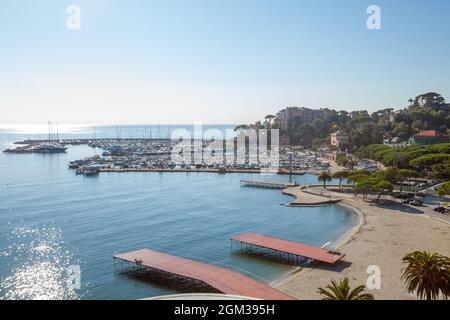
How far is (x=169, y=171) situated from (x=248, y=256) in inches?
2233

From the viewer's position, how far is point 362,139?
104 m

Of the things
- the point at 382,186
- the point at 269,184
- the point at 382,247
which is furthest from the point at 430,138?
the point at 382,247

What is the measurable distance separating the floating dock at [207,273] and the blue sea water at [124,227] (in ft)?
4.02

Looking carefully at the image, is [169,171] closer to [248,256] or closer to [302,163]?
[302,163]

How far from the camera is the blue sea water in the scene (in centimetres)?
2678

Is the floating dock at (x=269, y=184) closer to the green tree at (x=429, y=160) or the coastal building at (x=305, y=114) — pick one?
the green tree at (x=429, y=160)

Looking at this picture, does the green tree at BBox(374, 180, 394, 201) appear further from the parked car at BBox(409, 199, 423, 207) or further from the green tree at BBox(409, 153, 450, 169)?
the green tree at BBox(409, 153, 450, 169)

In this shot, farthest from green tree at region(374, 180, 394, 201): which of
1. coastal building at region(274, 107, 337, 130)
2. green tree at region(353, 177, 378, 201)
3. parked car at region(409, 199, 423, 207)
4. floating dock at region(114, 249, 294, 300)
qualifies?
coastal building at region(274, 107, 337, 130)

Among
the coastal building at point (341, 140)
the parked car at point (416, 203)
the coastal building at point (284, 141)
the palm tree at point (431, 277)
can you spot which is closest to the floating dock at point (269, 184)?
the parked car at point (416, 203)

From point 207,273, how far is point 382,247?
15.1 meters

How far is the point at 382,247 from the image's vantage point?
30797 millimetres

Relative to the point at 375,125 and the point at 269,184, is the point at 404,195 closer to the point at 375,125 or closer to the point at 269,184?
the point at 269,184

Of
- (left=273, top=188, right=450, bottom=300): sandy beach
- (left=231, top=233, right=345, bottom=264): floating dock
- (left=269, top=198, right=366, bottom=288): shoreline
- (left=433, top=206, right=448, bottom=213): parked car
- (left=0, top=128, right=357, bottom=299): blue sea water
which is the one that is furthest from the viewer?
(left=433, top=206, right=448, bottom=213): parked car

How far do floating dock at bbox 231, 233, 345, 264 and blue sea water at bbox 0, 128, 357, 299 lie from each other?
122cm
